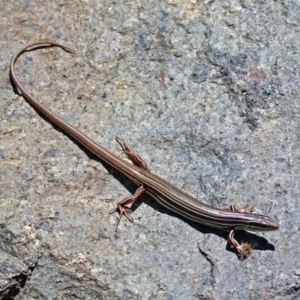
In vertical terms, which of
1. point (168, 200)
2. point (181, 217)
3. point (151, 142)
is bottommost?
point (181, 217)

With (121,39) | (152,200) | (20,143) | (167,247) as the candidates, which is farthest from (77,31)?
(167,247)

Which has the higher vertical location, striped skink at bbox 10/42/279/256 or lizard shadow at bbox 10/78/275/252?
striped skink at bbox 10/42/279/256

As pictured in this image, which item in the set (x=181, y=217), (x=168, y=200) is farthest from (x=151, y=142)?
(x=181, y=217)

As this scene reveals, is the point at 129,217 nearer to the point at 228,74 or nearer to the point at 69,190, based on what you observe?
the point at 69,190

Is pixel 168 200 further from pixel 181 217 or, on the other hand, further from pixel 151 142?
pixel 151 142

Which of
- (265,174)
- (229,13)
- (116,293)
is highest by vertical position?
(229,13)
